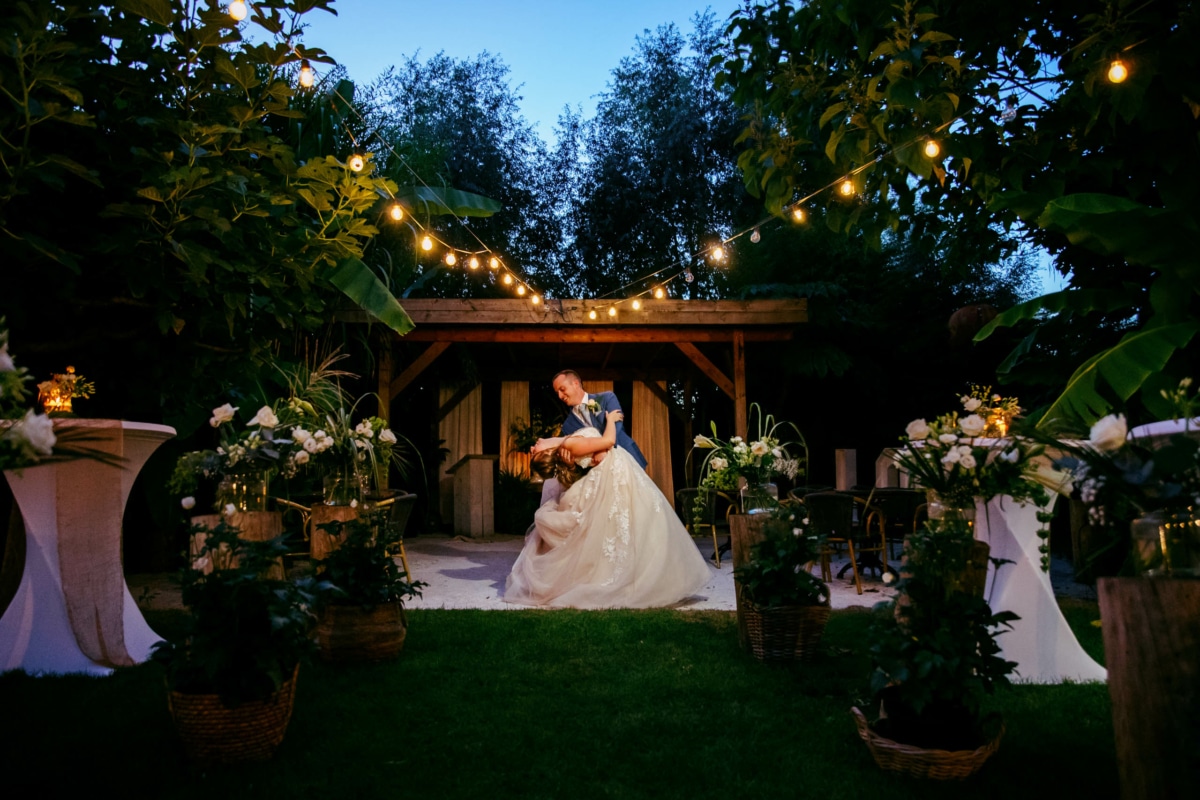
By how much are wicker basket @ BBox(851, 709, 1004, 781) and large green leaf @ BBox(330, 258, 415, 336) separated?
522 cm

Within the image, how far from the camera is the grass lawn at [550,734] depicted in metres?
2.38

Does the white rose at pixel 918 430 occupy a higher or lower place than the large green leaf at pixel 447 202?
lower

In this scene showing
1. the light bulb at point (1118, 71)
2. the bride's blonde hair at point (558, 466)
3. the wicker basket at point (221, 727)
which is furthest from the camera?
the bride's blonde hair at point (558, 466)

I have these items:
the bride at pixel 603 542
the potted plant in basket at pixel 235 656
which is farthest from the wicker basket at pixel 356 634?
the bride at pixel 603 542

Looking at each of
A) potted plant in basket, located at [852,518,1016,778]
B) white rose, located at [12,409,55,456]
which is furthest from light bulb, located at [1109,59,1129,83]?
white rose, located at [12,409,55,456]

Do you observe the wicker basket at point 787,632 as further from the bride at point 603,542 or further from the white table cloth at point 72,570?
the white table cloth at point 72,570

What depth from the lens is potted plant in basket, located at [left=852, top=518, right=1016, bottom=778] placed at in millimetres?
2349

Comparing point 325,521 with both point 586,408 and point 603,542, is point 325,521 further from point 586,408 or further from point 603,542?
point 586,408

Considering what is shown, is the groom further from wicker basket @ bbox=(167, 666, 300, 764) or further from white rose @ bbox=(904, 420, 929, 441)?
wicker basket @ bbox=(167, 666, 300, 764)

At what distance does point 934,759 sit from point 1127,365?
101 inches

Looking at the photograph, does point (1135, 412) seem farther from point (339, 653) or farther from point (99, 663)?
point (99, 663)

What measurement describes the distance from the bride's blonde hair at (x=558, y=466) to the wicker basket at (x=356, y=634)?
8.10 ft

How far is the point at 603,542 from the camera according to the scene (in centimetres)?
580

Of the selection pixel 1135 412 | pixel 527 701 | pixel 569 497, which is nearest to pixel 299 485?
pixel 569 497
